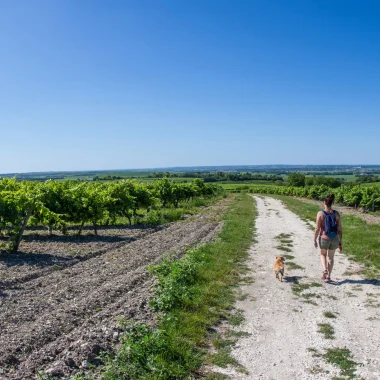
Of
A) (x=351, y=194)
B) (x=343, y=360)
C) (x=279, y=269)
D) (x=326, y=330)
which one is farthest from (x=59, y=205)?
(x=351, y=194)

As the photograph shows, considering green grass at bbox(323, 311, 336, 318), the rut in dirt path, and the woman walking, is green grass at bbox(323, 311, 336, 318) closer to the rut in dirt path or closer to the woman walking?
the rut in dirt path

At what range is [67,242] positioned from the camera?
17.2 metres

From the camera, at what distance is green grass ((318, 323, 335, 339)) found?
657 centimetres

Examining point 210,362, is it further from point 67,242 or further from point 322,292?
point 67,242

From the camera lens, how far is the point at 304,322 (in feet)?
23.8

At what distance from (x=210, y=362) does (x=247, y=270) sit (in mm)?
5811

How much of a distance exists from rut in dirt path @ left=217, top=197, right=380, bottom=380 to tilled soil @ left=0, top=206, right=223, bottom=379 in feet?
7.28

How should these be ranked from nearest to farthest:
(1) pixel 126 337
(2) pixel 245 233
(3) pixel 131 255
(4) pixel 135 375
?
(4) pixel 135 375 < (1) pixel 126 337 < (3) pixel 131 255 < (2) pixel 245 233

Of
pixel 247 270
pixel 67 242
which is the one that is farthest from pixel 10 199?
pixel 247 270

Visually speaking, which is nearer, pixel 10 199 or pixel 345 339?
pixel 345 339

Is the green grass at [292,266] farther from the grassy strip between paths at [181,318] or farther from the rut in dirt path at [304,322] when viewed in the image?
the grassy strip between paths at [181,318]

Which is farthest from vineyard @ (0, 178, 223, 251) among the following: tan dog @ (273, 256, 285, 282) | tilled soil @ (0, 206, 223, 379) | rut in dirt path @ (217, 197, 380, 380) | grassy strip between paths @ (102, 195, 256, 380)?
tan dog @ (273, 256, 285, 282)

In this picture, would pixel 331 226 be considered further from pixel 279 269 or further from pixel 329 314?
pixel 329 314

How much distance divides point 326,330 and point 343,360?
1128 millimetres
